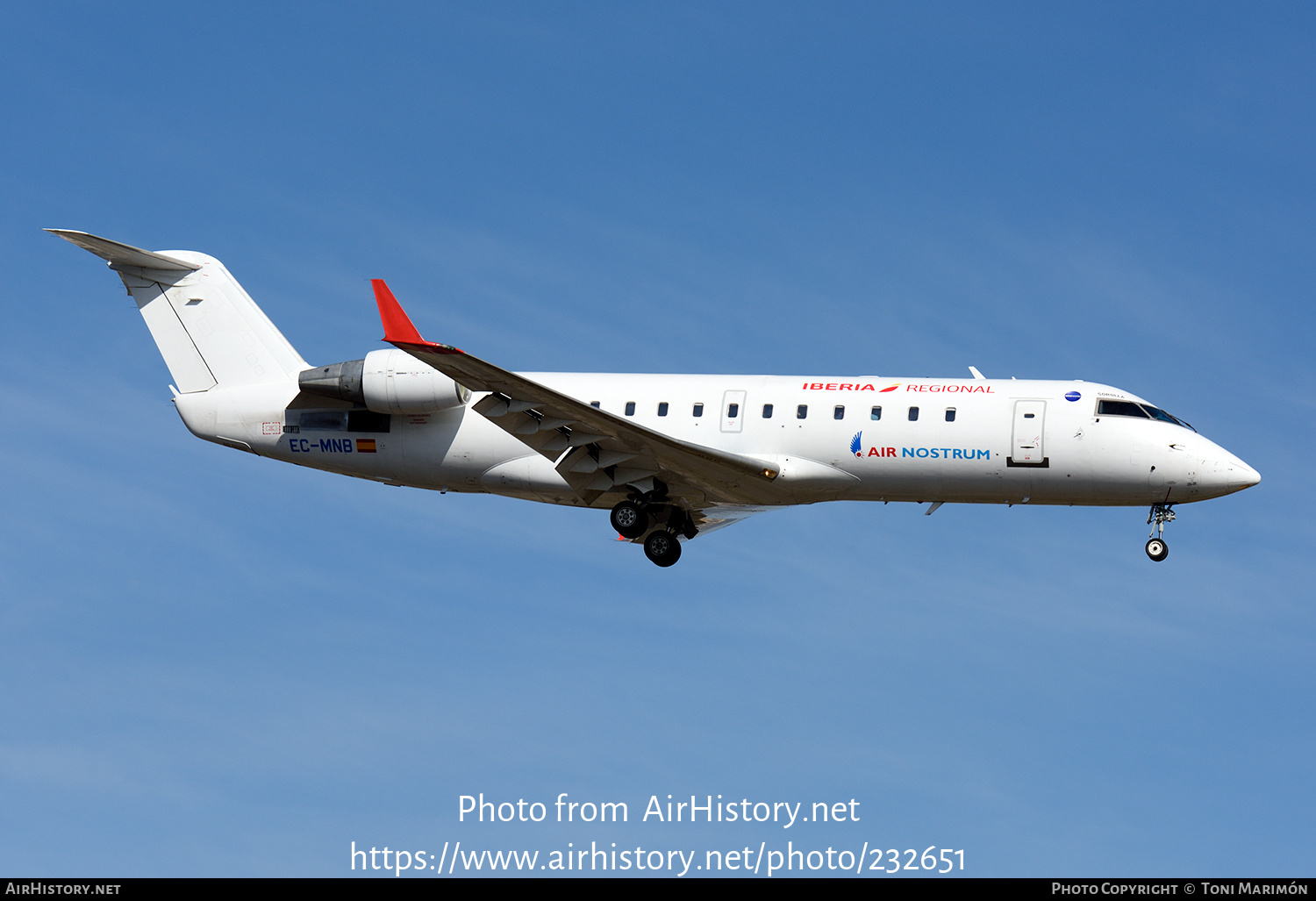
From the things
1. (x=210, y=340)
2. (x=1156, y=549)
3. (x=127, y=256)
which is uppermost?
(x=127, y=256)

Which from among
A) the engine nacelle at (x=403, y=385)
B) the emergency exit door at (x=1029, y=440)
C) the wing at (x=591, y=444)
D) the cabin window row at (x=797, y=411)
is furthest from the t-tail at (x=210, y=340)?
the emergency exit door at (x=1029, y=440)

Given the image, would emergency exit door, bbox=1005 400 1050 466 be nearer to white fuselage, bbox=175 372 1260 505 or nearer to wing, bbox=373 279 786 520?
white fuselage, bbox=175 372 1260 505

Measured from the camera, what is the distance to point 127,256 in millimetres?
30469

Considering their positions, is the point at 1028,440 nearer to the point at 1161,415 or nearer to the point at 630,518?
the point at 1161,415

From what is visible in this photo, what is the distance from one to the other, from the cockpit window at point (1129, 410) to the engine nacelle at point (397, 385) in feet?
38.4

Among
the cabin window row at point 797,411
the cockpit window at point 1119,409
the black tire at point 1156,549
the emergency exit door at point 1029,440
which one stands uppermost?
the cockpit window at point 1119,409

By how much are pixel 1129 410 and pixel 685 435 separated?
7.96 metres

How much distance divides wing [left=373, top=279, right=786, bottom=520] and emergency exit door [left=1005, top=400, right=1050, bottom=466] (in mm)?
4228

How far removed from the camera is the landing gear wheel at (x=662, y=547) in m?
29.0

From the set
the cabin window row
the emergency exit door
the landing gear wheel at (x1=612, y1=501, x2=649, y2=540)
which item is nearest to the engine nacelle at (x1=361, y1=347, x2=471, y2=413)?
the cabin window row

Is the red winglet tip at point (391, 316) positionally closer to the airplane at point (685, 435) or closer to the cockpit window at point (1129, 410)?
the airplane at point (685, 435)

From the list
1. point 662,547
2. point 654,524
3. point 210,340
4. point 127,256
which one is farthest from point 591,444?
point 127,256
